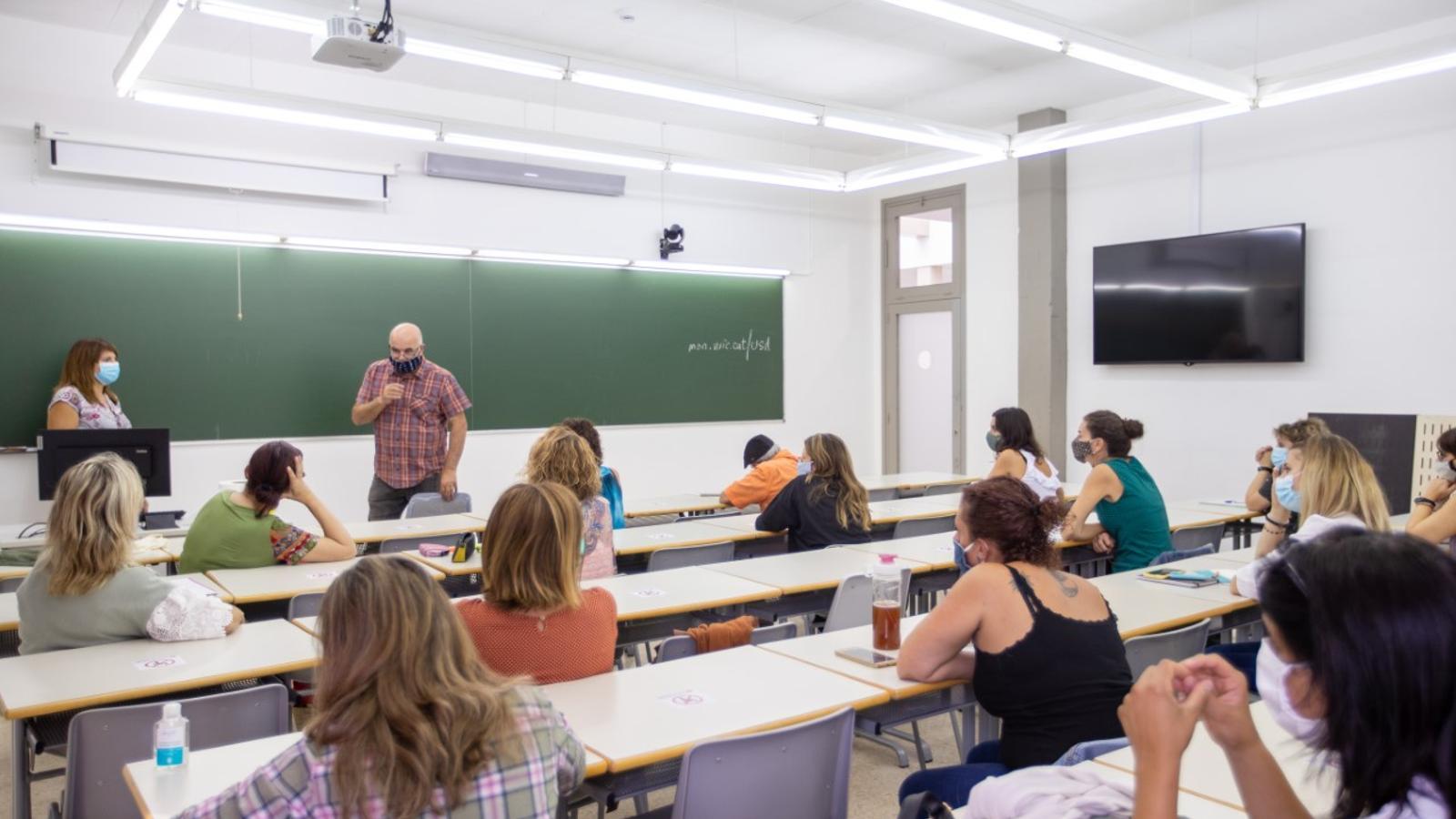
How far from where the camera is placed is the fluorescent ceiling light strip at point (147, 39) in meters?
3.99

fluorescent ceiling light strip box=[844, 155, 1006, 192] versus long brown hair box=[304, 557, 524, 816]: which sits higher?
fluorescent ceiling light strip box=[844, 155, 1006, 192]

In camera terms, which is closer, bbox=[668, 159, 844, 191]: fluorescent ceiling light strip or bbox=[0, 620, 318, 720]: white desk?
bbox=[0, 620, 318, 720]: white desk

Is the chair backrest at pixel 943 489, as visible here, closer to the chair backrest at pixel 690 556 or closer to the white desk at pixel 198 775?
the chair backrest at pixel 690 556

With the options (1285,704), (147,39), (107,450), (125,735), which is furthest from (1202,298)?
(125,735)

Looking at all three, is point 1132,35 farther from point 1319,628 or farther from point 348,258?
point 1319,628

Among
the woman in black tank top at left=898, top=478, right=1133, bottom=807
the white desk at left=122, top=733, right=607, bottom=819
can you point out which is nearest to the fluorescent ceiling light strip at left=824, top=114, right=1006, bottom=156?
the woman in black tank top at left=898, top=478, right=1133, bottom=807

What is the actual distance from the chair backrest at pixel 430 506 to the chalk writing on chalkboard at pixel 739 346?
337cm

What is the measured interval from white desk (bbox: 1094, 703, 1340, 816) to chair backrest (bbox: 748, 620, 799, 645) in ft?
4.07

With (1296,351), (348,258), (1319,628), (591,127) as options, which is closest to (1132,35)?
(1296,351)

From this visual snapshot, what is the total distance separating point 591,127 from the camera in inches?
334

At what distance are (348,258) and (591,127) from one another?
2.23 meters

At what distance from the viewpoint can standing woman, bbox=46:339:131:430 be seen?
6.14 metres

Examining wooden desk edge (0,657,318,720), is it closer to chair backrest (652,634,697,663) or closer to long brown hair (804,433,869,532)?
chair backrest (652,634,697,663)

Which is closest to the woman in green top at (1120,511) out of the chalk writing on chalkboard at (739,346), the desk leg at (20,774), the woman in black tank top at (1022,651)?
the woman in black tank top at (1022,651)
